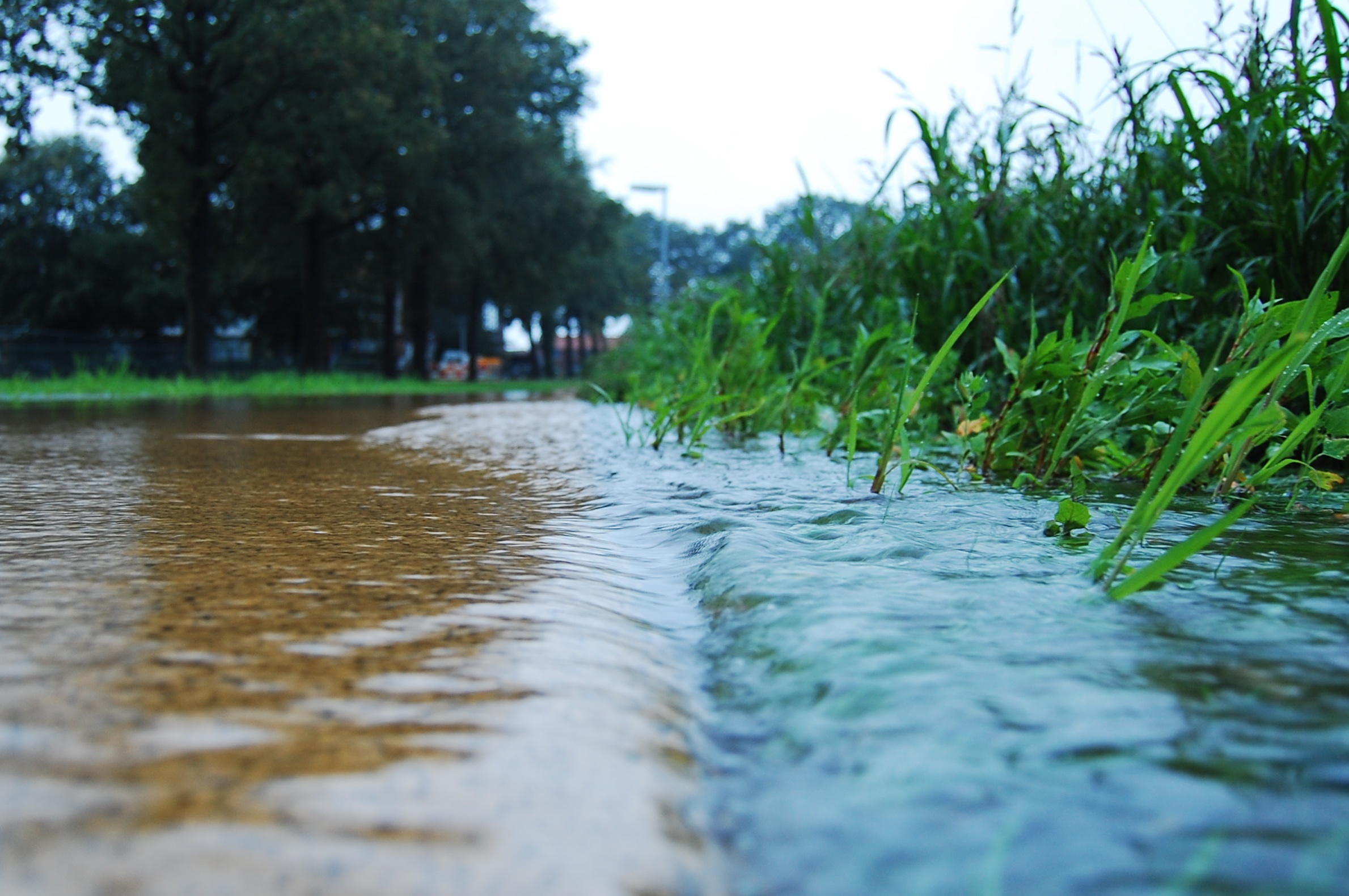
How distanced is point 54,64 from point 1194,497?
63.1ft

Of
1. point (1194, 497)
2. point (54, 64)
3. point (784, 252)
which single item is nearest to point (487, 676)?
point (1194, 497)

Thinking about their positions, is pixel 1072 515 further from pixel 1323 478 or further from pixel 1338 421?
pixel 1323 478

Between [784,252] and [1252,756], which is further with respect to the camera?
[784,252]

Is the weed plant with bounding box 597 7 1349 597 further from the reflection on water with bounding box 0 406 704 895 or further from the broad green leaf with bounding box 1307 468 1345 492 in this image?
the reflection on water with bounding box 0 406 704 895

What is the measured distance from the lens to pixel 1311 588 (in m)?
1.20

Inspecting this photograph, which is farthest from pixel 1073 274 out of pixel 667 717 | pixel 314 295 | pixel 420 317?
pixel 420 317

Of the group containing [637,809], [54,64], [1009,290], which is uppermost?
[54,64]

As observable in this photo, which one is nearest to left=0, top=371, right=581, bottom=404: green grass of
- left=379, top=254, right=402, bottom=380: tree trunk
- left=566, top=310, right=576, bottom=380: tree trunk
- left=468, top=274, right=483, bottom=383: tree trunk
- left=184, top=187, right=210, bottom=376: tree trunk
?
left=184, top=187, right=210, bottom=376: tree trunk

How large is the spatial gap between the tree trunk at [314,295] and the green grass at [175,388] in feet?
10.3

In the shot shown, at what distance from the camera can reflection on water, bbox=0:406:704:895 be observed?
58 cm

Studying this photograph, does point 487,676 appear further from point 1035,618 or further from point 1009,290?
point 1009,290

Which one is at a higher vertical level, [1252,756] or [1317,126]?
[1317,126]

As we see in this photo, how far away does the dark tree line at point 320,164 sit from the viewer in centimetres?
1712

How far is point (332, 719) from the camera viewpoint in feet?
2.56
